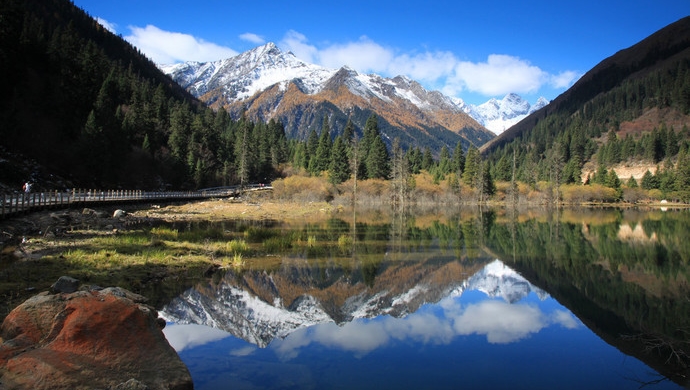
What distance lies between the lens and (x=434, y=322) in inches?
514

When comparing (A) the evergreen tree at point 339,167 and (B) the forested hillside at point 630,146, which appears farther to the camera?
(B) the forested hillside at point 630,146

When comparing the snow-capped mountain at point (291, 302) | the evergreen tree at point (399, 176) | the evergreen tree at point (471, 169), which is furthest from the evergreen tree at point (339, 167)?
the snow-capped mountain at point (291, 302)

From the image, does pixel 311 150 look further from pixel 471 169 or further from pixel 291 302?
pixel 291 302

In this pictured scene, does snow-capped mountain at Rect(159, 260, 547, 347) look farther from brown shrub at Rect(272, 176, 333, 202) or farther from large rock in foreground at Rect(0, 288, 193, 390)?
brown shrub at Rect(272, 176, 333, 202)

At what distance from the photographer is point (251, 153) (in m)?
102

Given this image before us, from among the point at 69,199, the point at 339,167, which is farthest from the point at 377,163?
the point at 69,199

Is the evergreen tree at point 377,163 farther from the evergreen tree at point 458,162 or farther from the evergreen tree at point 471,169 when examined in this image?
the evergreen tree at point 471,169

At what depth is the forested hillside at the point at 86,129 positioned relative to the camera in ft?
181

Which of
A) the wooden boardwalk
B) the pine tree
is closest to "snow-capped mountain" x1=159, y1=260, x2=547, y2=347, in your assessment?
the wooden boardwalk

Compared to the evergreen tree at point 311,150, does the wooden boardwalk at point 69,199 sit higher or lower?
lower

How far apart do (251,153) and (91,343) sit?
323 feet

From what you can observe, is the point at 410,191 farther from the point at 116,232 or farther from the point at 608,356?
the point at 608,356

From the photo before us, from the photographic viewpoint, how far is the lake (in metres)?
9.04

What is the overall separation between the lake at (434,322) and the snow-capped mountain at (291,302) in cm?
6
